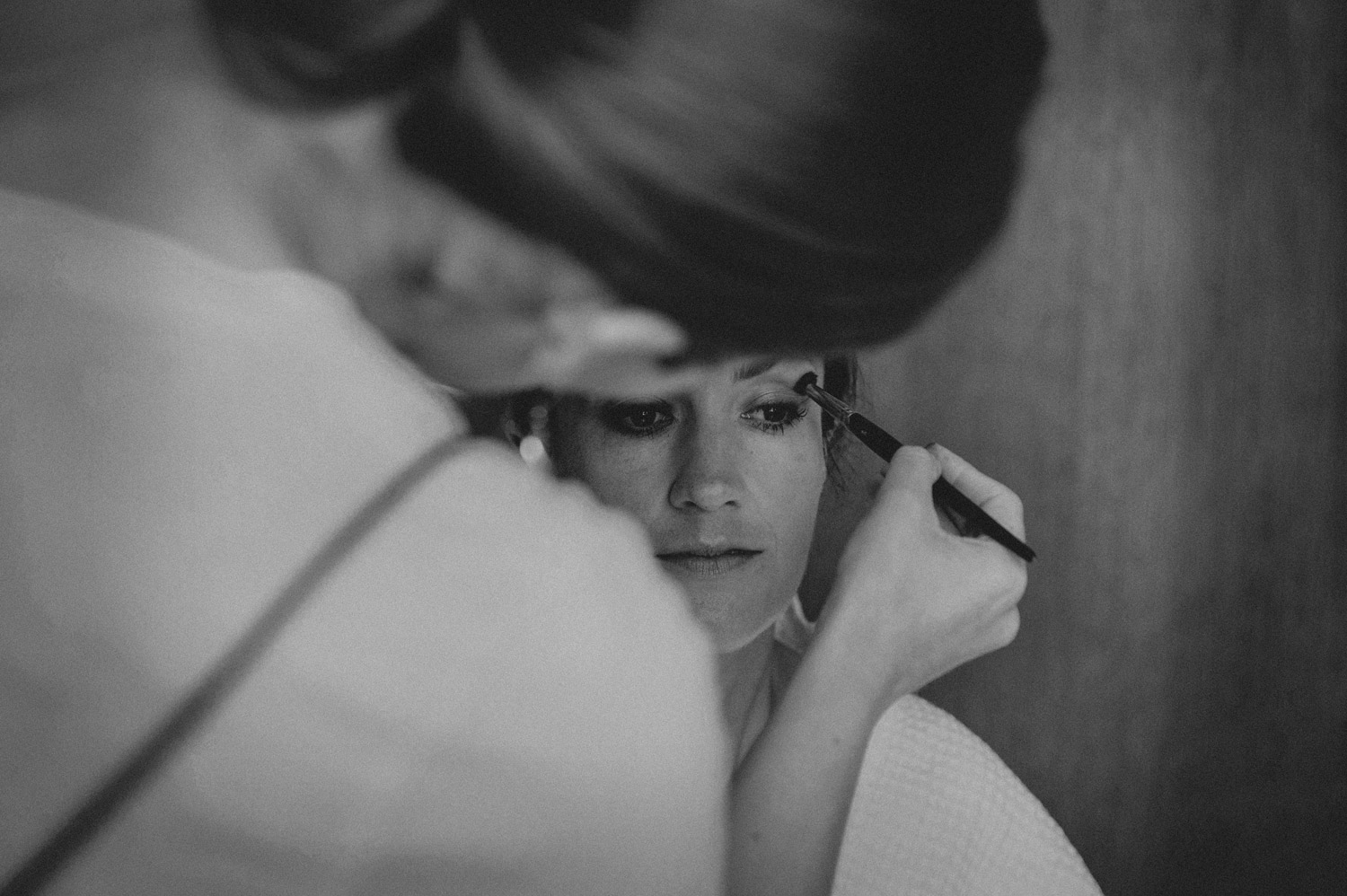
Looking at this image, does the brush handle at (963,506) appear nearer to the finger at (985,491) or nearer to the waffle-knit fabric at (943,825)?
the finger at (985,491)

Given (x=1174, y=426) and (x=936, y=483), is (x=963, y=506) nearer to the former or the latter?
(x=936, y=483)

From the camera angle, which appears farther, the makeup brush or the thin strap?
the makeup brush

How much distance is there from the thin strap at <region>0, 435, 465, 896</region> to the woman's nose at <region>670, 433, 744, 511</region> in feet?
0.89

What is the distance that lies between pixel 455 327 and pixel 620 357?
85mm

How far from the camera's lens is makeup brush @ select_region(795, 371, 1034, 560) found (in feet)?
1.63

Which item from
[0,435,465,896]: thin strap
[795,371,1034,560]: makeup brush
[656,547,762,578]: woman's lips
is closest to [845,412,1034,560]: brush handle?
[795,371,1034,560]: makeup brush

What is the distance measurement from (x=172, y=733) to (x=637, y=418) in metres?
0.31

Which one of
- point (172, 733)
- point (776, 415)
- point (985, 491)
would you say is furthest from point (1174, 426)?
point (172, 733)

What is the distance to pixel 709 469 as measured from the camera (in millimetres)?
542

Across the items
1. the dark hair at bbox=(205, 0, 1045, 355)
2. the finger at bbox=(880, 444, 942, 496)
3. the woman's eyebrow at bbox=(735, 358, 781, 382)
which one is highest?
the dark hair at bbox=(205, 0, 1045, 355)

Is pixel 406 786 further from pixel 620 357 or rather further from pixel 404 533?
pixel 620 357

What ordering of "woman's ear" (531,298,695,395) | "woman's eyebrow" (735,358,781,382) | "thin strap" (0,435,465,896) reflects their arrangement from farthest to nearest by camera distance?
1. "woman's eyebrow" (735,358,781,382)
2. "woman's ear" (531,298,695,395)
3. "thin strap" (0,435,465,896)

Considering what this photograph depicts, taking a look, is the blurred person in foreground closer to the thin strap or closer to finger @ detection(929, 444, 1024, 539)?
the thin strap

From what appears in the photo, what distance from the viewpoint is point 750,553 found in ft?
1.84
